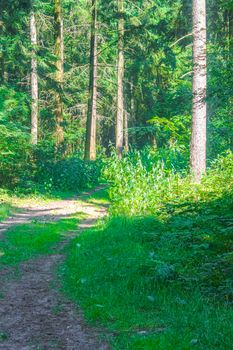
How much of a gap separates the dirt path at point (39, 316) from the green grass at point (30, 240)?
1.72 ft

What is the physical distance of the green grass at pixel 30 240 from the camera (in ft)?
29.6

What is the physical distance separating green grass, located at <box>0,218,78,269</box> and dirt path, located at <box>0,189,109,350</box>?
53cm

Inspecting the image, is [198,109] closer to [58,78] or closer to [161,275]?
[161,275]

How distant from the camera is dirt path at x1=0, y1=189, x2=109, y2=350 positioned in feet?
16.2

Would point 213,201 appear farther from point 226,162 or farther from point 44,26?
point 44,26

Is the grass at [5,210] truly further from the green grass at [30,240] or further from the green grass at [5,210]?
the green grass at [30,240]

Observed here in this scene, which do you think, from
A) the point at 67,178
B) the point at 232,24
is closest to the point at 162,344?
the point at 232,24

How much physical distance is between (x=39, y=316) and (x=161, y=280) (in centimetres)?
177

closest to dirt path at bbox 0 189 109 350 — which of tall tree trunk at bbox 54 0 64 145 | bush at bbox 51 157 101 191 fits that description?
bush at bbox 51 157 101 191

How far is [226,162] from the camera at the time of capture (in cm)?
1377

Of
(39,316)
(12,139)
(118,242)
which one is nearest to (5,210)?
(12,139)

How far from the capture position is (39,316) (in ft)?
19.0

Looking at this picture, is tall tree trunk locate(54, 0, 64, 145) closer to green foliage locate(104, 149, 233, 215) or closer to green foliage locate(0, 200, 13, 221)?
green foliage locate(0, 200, 13, 221)

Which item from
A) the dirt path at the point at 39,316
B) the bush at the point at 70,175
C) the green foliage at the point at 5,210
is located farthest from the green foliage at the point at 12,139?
the dirt path at the point at 39,316
